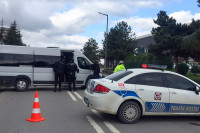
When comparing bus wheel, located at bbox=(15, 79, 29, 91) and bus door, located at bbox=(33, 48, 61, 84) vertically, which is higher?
bus door, located at bbox=(33, 48, 61, 84)

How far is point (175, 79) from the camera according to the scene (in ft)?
24.3

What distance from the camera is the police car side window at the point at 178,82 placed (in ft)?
24.0

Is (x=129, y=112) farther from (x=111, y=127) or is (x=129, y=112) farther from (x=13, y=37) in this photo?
(x=13, y=37)

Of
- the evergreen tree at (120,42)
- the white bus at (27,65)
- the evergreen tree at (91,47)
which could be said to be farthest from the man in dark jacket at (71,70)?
the evergreen tree at (91,47)

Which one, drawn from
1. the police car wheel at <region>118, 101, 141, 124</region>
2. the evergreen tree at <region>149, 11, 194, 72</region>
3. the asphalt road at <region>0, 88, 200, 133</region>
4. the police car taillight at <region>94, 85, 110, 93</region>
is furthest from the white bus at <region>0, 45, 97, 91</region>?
the evergreen tree at <region>149, 11, 194, 72</region>

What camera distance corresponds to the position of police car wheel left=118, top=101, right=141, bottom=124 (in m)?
6.77

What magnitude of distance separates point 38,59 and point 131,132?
899 cm

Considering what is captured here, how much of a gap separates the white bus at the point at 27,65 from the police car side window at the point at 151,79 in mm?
7828

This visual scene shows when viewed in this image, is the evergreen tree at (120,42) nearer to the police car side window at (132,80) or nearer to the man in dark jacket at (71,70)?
the man in dark jacket at (71,70)

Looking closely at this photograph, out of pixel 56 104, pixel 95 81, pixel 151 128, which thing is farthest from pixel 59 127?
pixel 56 104

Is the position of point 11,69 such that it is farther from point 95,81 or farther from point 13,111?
point 95,81

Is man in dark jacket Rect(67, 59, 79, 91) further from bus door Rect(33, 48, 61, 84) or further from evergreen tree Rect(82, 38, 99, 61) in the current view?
evergreen tree Rect(82, 38, 99, 61)

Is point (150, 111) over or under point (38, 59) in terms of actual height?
under

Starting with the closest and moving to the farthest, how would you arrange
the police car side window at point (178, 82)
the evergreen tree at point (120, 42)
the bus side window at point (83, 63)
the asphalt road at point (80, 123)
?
the asphalt road at point (80, 123) → the police car side window at point (178, 82) → the bus side window at point (83, 63) → the evergreen tree at point (120, 42)
